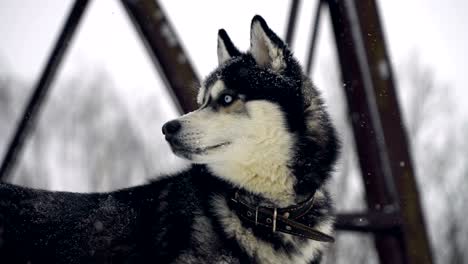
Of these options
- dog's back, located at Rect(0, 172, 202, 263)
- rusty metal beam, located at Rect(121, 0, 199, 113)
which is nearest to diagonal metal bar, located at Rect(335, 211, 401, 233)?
dog's back, located at Rect(0, 172, 202, 263)

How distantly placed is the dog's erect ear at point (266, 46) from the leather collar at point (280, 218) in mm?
842

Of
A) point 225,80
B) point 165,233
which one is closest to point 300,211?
point 165,233

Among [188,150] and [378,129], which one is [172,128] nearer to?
[188,150]

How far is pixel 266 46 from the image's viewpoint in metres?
2.63

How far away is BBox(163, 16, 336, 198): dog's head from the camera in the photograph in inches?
93.1

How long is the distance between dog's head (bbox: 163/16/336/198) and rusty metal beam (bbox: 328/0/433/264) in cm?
42

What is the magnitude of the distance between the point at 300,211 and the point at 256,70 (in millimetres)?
856

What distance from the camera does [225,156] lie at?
2.37 m

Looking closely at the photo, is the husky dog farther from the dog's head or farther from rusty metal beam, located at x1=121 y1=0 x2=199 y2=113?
rusty metal beam, located at x1=121 y1=0 x2=199 y2=113

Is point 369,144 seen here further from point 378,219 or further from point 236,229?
point 236,229

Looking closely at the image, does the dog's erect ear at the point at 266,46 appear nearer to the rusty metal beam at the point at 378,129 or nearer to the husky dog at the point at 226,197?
the husky dog at the point at 226,197

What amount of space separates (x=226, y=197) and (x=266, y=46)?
0.93m

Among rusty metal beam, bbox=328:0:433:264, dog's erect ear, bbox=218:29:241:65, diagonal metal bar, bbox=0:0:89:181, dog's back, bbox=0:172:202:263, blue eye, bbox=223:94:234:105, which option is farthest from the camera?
diagonal metal bar, bbox=0:0:89:181

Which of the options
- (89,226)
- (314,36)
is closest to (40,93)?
(89,226)
